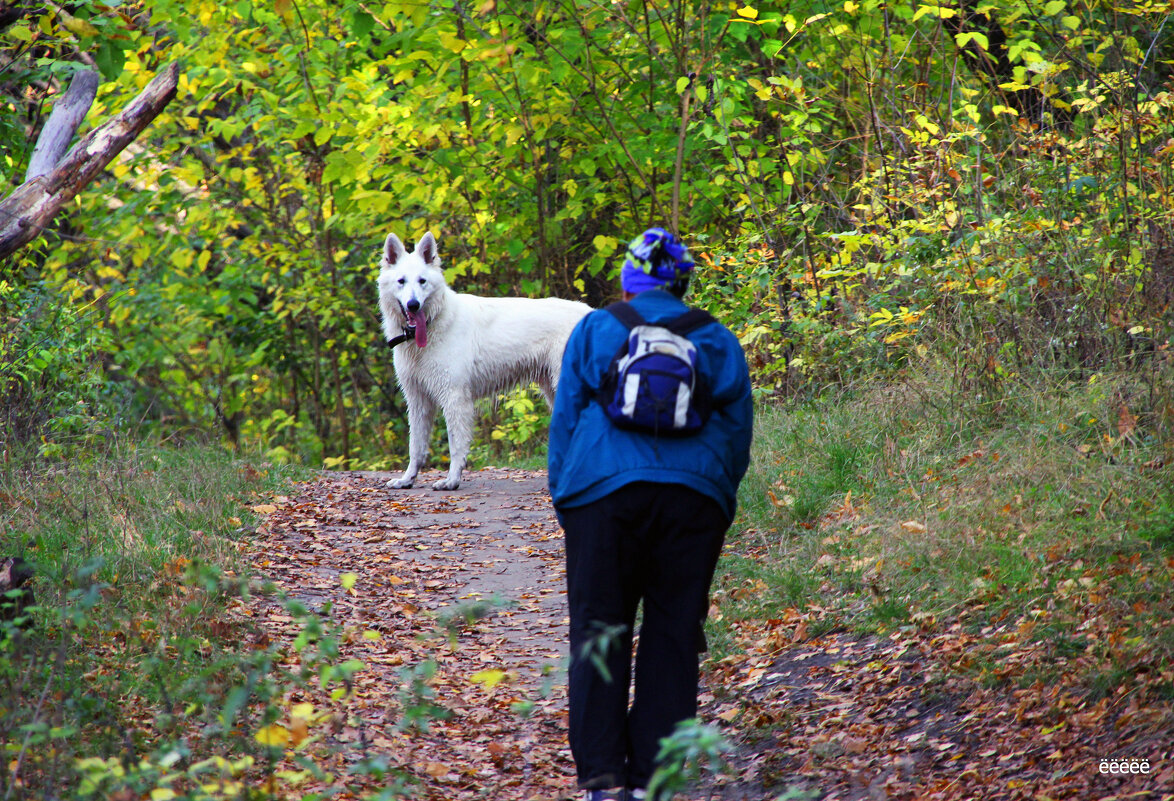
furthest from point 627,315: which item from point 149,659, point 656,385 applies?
point 149,659

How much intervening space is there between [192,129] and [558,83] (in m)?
5.88

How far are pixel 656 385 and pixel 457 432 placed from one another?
6163 mm

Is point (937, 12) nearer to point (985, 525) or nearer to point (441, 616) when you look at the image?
point (985, 525)

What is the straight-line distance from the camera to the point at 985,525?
18.7 feet

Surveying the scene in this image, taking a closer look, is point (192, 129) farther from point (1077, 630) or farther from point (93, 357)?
point (1077, 630)

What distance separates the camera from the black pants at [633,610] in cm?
350

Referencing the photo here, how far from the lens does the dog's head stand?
9.13 meters

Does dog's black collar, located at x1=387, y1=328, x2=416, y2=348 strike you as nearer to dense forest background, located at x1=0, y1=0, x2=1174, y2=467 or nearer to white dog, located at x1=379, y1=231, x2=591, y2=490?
white dog, located at x1=379, y1=231, x2=591, y2=490

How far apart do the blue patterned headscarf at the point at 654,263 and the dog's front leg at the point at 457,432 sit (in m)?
5.80

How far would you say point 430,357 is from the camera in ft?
30.9

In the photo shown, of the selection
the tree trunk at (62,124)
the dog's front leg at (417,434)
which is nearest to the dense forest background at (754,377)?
the tree trunk at (62,124)

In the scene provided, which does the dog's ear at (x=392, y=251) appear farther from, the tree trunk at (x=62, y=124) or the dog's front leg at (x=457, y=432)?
the tree trunk at (x=62, y=124)

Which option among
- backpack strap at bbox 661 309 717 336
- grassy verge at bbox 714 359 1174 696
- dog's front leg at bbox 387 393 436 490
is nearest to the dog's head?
dog's front leg at bbox 387 393 436 490

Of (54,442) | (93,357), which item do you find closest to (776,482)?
(54,442)
